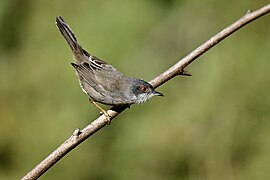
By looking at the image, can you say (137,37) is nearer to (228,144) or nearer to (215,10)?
(215,10)

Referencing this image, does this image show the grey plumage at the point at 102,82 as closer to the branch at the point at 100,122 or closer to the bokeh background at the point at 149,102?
the branch at the point at 100,122

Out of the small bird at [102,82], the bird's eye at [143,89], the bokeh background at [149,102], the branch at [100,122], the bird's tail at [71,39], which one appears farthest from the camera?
the bokeh background at [149,102]

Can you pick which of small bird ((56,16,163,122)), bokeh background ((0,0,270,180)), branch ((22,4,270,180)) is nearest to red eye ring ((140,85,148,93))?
small bird ((56,16,163,122))

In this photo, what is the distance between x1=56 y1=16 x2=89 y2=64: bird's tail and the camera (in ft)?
17.9

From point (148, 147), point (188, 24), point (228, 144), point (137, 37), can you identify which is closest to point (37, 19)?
point (137, 37)

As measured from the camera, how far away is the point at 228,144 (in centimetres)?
654

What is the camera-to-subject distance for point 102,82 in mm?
5488

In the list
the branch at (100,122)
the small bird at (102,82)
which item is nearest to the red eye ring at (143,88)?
the small bird at (102,82)

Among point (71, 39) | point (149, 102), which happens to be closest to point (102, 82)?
point (71, 39)

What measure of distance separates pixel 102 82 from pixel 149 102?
1.92m

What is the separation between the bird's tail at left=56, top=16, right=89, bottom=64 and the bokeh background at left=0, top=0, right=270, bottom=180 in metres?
1.43

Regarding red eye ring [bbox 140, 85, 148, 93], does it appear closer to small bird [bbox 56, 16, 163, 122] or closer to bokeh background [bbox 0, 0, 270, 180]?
small bird [bbox 56, 16, 163, 122]

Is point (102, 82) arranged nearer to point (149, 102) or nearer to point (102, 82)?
point (102, 82)

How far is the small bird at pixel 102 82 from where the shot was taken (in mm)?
5121
